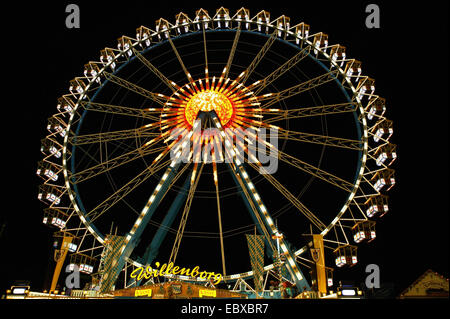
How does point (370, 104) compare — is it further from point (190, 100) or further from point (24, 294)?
point (24, 294)

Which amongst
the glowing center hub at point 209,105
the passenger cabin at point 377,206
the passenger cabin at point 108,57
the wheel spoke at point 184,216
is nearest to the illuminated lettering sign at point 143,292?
the wheel spoke at point 184,216

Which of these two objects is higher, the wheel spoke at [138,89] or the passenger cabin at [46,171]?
the wheel spoke at [138,89]

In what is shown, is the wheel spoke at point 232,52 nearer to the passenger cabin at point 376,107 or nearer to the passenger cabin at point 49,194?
the passenger cabin at point 376,107

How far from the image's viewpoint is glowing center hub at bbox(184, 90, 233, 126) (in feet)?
62.2

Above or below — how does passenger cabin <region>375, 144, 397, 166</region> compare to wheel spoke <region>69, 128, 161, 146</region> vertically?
below

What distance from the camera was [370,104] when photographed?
60.9 ft

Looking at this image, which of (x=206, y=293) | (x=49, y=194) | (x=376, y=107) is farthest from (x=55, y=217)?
(x=376, y=107)

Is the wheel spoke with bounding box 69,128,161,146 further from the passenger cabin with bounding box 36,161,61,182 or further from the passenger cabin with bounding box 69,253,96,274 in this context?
the passenger cabin with bounding box 69,253,96,274

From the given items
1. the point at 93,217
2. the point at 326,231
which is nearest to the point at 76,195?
the point at 93,217

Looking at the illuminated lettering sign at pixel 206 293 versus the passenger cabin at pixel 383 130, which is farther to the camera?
the passenger cabin at pixel 383 130

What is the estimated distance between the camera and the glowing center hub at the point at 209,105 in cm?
1897

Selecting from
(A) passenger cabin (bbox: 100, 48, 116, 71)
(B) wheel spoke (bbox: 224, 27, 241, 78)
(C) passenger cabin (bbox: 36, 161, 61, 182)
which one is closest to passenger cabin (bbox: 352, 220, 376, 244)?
(B) wheel spoke (bbox: 224, 27, 241, 78)
